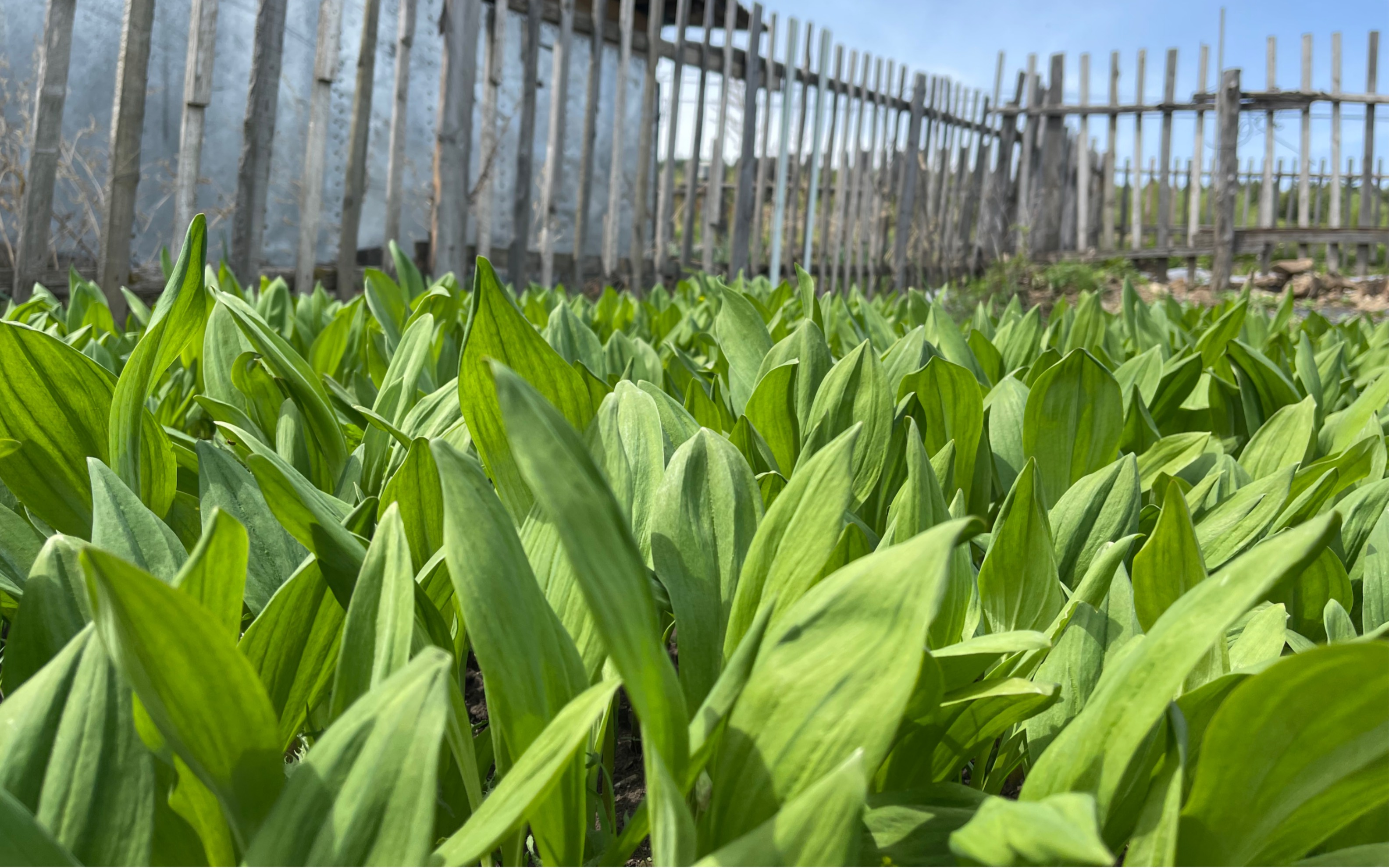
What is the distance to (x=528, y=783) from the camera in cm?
38

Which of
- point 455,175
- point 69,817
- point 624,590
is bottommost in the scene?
point 69,817

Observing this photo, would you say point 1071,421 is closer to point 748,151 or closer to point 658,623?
point 658,623

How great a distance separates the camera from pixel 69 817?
39 cm

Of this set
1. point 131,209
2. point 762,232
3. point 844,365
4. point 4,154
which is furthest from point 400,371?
point 762,232

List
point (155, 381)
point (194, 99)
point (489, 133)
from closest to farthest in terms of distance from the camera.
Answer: point (155, 381) < point (194, 99) < point (489, 133)

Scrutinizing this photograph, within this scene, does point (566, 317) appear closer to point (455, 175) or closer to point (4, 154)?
point (455, 175)

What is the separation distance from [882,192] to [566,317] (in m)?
9.71

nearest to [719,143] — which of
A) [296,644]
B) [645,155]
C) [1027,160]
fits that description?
[645,155]

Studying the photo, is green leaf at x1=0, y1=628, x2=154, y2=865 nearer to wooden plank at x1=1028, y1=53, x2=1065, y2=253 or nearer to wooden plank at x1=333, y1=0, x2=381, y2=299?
wooden plank at x1=333, y1=0, x2=381, y2=299

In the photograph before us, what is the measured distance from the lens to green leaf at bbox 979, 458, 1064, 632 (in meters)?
0.62

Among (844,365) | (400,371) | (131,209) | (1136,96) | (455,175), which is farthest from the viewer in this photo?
(1136,96)

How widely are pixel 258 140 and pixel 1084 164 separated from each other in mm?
11015

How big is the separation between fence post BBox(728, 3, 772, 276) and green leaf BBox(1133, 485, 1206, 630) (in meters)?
7.21

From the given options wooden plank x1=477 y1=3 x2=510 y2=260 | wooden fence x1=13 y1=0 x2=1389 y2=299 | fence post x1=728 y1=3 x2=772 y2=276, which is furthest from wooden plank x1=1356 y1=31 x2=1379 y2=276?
wooden plank x1=477 y1=3 x2=510 y2=260
